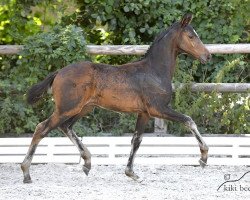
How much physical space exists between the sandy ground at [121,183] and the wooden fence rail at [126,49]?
7.61 ft

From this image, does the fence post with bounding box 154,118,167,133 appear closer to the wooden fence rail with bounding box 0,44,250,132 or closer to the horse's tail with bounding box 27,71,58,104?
the wooden fence rail with bounding box 0,44,250,132

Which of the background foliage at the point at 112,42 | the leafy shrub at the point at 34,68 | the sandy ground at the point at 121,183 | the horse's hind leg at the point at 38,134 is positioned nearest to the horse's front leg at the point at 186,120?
the sandy ground at the point at 121,183

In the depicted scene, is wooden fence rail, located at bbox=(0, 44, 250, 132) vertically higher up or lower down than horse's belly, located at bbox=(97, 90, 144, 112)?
lower down

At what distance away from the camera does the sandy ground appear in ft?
20.6

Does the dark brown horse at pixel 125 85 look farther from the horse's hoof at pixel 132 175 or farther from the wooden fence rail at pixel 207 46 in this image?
the wooden fence rail at pixel 207 46

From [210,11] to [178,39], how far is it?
142 inches

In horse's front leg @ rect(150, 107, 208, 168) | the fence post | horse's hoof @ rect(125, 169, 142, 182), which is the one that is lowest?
the fence post

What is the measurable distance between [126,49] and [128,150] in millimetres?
2130

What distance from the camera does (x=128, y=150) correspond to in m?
8.35

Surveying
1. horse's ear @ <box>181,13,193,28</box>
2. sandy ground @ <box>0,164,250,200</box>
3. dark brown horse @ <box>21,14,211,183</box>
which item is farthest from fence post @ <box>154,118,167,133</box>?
horse's ear @ <box>181,13,193,28</box>

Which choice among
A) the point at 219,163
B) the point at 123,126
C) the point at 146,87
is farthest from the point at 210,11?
the point at 146,87

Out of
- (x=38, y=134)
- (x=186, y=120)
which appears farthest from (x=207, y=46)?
(x=38, y=134)

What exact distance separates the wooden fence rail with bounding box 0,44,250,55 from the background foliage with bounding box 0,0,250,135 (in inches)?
6.8

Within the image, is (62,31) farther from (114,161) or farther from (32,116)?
(114,161)
